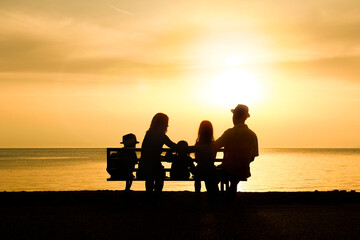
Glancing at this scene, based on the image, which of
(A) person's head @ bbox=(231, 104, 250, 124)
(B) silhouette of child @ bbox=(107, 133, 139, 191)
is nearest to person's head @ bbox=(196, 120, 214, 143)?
(A) person's head @ bbox=(231, 104, 250, 124)

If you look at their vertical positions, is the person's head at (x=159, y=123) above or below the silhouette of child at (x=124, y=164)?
above

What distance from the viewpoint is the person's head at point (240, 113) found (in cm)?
1139

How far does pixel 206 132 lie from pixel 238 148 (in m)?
0.76

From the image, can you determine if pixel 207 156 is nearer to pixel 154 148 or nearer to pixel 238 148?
pixel 238 148

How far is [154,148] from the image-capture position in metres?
11.3

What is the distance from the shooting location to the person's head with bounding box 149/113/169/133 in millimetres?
11195

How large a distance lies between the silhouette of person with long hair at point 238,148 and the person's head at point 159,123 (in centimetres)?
120
